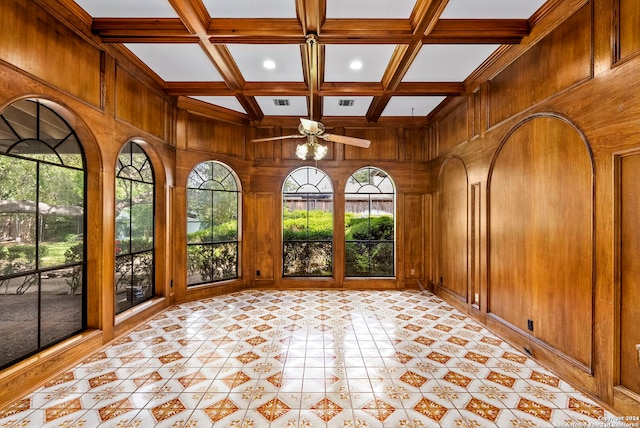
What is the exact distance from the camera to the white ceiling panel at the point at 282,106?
4.93m

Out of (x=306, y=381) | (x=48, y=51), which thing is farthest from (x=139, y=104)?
(x=306, y=381)

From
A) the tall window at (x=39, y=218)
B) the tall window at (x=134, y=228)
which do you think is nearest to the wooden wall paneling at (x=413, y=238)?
the tall window at (x=134, y=228)

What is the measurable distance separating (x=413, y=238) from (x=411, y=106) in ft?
8.70

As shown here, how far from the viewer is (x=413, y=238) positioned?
5887 mm

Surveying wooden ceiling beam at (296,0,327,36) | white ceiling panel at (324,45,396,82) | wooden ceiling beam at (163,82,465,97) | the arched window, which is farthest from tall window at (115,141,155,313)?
the arched window

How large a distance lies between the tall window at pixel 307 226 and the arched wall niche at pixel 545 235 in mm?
3298

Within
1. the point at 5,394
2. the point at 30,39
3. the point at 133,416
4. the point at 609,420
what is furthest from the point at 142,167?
the point at 609,420

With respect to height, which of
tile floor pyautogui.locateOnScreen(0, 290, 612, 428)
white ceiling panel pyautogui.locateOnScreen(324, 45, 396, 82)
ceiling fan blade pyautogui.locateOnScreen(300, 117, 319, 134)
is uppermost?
white ceiling panel pyautogui.locateOnScreen(324, 45, 396, 82)

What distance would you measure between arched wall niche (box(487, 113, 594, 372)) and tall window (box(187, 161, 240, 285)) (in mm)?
4679

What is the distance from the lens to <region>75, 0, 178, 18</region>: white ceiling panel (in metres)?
2.74

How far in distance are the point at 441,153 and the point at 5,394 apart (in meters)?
6.48

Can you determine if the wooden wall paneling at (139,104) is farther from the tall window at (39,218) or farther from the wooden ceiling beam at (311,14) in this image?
the wooden ceiling beam at (311,14)

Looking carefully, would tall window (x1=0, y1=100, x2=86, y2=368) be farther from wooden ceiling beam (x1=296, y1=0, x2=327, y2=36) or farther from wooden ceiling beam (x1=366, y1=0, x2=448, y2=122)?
Answer: wooden ceiling beam (x1=366, y1=0, x2=448, y2=122)

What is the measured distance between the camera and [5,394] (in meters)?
2.30
